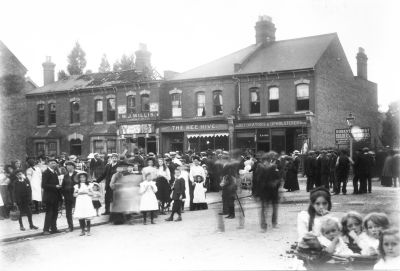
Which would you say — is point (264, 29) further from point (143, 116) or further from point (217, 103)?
point (143, 116)

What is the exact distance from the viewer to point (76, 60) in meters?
65.1

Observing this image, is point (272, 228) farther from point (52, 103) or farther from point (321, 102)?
point (52, 103)

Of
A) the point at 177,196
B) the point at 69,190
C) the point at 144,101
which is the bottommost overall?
the point at 177,196

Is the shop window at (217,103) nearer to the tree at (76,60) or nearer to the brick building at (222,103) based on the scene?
the brick building at (222,103)

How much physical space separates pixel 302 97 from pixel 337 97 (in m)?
4.34

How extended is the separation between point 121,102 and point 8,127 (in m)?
20.1

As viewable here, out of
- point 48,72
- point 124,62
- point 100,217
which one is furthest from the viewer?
point 124,62

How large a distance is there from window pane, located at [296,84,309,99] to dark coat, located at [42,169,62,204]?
21216 mm

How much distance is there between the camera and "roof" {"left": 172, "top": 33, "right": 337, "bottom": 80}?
3048 cm

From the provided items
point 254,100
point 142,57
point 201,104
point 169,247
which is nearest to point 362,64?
point 254,100

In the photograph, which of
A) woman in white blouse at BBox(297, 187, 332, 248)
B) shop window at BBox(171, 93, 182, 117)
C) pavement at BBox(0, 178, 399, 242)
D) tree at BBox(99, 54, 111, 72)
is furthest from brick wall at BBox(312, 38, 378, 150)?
tree at BBox(99, 54, 111, 72)

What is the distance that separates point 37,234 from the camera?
36.7 feet

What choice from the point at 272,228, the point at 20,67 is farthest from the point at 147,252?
the point at 20,67

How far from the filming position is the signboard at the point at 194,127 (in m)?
32.1
